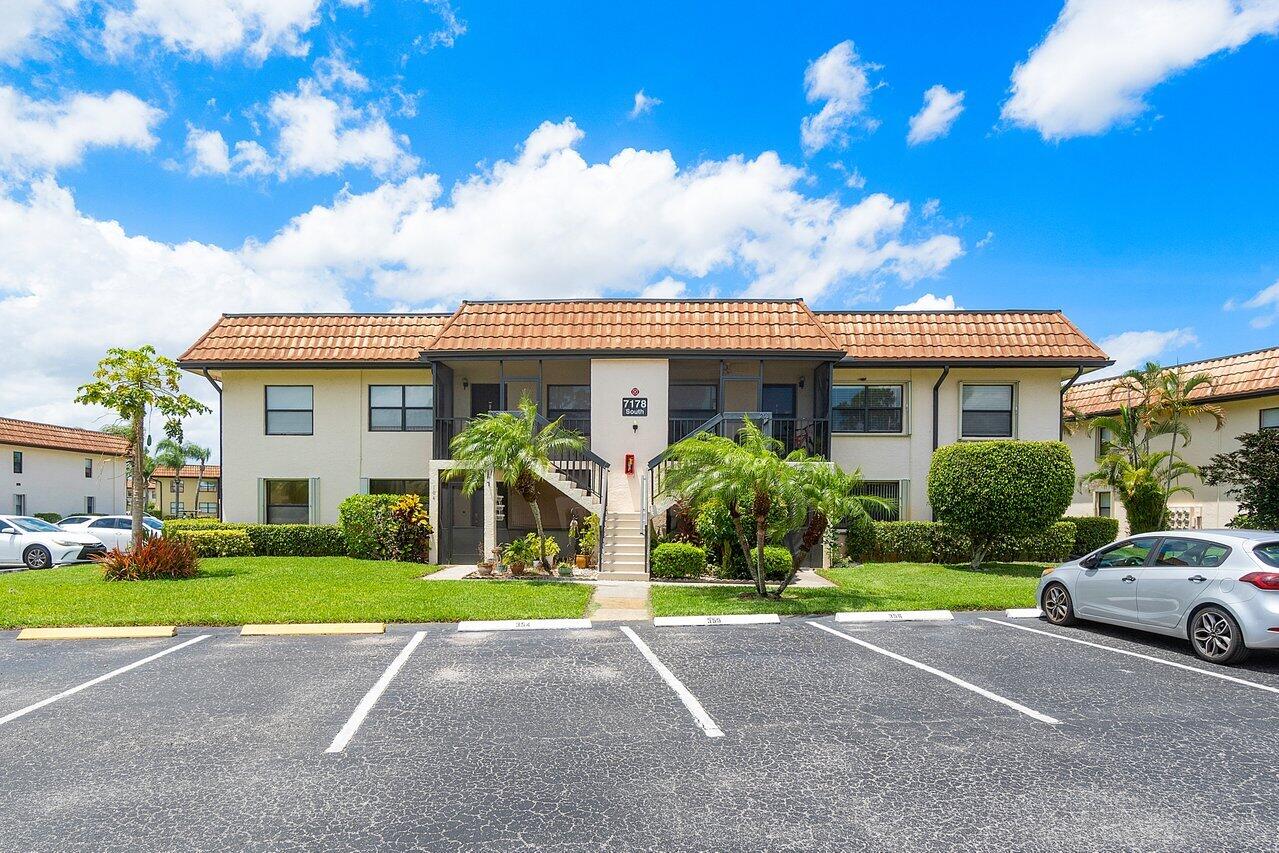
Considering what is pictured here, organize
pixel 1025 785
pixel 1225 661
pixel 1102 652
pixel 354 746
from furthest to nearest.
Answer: pixel 1102 652, pixel 1225 661, pixel 354 746, pixel 1025 785

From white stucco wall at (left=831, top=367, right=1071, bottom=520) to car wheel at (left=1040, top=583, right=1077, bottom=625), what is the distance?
8814 mm

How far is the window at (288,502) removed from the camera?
65.2ft

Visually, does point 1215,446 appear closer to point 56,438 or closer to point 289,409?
point 289,409

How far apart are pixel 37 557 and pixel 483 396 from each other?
1200 centimetres

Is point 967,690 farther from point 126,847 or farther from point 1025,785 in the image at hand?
point 126,847

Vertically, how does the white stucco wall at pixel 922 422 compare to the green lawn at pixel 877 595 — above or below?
above

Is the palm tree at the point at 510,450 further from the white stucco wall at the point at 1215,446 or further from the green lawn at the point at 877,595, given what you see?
the white stucco wall at the point at 1215,446

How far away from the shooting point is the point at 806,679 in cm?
715

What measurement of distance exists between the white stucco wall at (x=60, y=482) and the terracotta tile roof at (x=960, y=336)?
38.6m

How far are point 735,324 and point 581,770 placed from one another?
48.7 ft

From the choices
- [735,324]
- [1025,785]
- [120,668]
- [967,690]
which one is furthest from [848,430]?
[120,668]

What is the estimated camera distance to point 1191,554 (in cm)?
838

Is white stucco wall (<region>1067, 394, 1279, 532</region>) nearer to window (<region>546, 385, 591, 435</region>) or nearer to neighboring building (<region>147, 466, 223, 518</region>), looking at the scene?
window (<region>546, 385, 591, 435</region>)

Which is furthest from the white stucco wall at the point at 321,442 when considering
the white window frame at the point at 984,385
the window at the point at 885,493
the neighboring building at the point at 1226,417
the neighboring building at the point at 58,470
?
the neighboring building at the point at 1226,417
